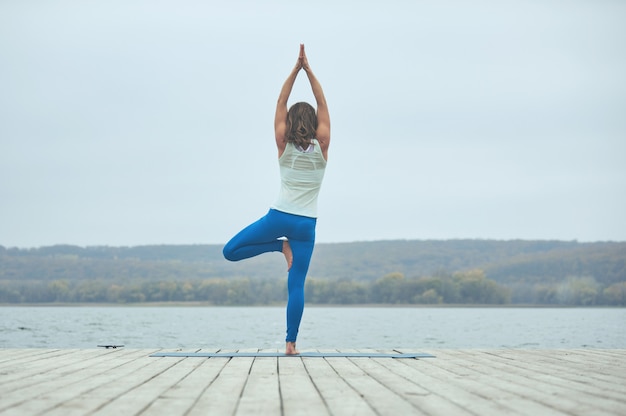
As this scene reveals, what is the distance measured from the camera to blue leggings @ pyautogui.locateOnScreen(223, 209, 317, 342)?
7074 millimetres

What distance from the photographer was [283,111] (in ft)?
23.5

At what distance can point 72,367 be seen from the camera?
5801 mm

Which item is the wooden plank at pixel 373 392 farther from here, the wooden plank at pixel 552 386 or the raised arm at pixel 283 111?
the raised arm at pixel 283 111

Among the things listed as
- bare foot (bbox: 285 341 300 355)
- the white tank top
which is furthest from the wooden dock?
the white tank top

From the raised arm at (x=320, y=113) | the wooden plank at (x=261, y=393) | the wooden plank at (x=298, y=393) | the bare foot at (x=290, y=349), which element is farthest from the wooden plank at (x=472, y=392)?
the raised arm at (x=320, y=113)

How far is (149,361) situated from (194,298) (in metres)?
103

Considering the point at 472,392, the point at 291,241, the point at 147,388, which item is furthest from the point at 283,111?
the point at 472,392

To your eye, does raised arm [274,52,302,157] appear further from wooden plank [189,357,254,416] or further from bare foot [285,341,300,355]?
wooden plank [189,357,254,416]

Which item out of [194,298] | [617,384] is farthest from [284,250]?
[194,298]

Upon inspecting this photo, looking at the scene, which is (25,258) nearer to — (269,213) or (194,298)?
(194,298)

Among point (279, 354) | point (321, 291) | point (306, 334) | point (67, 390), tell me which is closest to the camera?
point (67, 390)

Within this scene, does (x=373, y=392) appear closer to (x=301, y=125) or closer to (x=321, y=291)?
(x=301, y=125)

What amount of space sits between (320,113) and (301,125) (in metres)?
0.29

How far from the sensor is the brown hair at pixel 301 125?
23.0 feet
